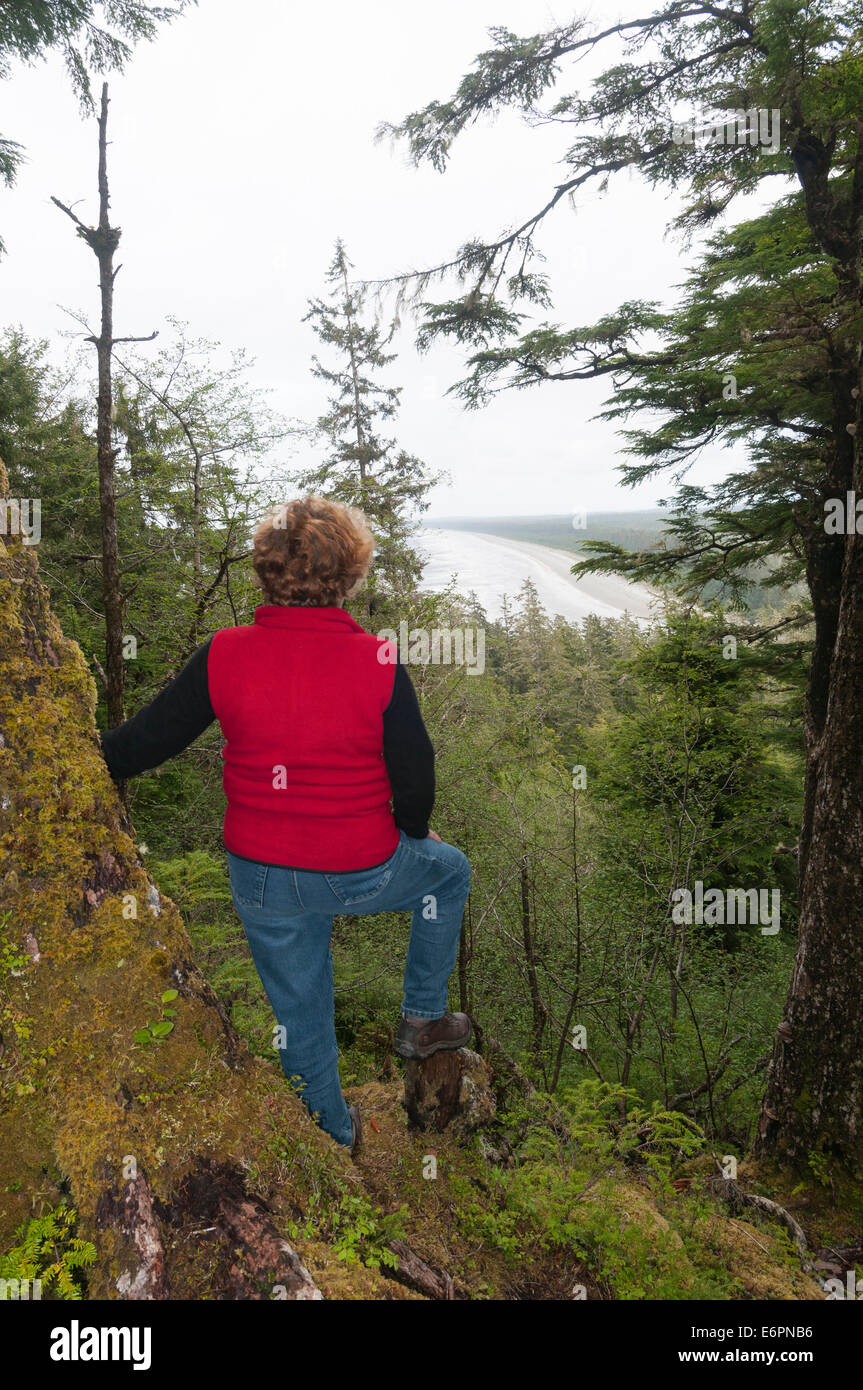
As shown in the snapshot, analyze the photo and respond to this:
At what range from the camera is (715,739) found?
32.4 feet

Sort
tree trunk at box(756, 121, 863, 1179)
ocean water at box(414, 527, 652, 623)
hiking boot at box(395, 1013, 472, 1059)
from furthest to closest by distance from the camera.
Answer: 1. ocean water at box(414, 527, 652, 623)
2. tree trunk at box(756, 121, 863, 1179)
3. hiking boot at box(395, 1013, 472, 1059)

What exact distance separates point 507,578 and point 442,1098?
130 feet

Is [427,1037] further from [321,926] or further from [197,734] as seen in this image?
[197,734]

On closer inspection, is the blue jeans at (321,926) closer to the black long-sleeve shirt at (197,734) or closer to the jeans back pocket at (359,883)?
the jeans back pocket at (359,883)

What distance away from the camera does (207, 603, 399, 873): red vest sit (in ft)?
5.86

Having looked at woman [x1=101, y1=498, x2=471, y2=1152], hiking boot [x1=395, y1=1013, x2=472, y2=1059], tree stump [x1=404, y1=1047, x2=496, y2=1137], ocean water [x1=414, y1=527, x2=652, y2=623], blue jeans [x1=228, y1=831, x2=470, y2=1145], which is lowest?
tree stump [x1=404, y1=1047, x2=496, y2=1137]

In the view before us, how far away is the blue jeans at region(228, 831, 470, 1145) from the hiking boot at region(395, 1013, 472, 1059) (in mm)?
324

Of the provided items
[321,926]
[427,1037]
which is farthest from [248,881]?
[427,1037]

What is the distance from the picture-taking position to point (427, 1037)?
8.65ft

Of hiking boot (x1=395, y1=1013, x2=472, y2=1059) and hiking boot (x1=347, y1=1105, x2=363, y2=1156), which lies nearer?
hiking boot (x1=347, y1=1105, x2=363, y2=1156)

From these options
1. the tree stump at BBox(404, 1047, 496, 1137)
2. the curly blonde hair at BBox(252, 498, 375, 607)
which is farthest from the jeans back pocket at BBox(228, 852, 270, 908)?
the tree stump at BBox(404, 1047, 496, 1137)

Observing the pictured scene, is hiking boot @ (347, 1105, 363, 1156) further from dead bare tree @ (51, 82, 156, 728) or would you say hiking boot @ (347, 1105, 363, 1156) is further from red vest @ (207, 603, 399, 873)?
dead bare tree @ (51, 82, 156, 728)
